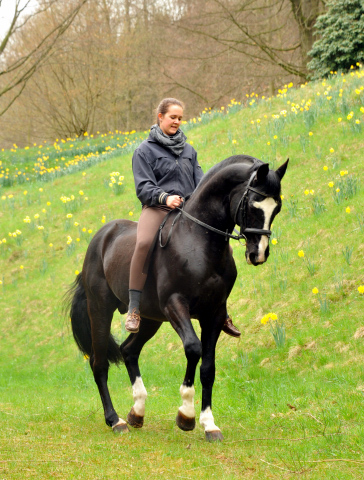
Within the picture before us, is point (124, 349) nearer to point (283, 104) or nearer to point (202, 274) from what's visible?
point (202, 274)

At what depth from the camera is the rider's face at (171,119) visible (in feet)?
16.7

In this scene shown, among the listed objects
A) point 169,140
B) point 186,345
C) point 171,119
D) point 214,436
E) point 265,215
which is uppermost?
point 171,119

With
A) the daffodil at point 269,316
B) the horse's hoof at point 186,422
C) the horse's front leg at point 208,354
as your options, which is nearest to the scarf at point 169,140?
the horse's front leg at point 208,354

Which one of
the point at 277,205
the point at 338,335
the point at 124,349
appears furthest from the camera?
the point at 338,335

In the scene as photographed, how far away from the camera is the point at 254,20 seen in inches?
989

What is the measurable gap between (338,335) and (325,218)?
8.57 ft

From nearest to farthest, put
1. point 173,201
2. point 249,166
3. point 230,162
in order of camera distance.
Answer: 1. point 249,166
2. point 230,162
3. point 173,201

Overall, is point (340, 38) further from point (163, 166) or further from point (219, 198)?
point (219, 198)

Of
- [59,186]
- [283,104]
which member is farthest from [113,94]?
[283,104]

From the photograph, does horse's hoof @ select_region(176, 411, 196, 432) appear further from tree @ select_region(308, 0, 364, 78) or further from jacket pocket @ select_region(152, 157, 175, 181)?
tree @ select_region(308, 0, 364, 78)

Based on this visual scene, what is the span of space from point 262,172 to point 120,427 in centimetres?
279

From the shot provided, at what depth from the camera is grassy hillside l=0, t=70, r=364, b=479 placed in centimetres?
413

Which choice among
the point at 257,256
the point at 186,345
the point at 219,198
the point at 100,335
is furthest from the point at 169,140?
the point at 100,335

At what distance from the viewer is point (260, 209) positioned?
13.9ft
